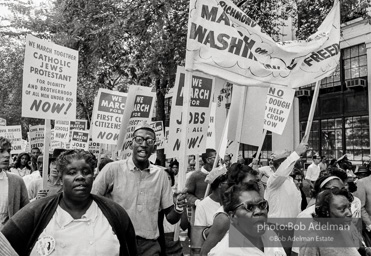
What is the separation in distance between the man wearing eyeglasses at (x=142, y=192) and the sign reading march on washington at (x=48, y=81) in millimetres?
2426

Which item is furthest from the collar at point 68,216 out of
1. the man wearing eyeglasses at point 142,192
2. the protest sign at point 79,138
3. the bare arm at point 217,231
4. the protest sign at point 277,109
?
the protest sign at point 79,138

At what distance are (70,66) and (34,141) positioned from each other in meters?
6.09

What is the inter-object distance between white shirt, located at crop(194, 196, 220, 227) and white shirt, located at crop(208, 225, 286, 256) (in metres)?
1.99

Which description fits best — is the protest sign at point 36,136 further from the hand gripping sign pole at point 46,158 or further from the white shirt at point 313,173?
the white shirt at point 313,173

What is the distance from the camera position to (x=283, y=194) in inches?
238

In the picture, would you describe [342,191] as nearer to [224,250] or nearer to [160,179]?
[224,250]

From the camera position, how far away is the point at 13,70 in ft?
70.7

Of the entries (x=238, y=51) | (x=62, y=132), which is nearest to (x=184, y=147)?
(x=238, y=51)

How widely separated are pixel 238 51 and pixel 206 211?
6.54 ft

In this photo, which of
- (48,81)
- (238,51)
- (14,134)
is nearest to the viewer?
(238,51)

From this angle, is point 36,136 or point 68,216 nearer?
point 68,216

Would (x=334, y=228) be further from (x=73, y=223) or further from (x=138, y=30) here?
(x=138, y=30)

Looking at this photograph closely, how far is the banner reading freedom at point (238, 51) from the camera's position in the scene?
540cm

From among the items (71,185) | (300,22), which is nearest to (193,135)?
(71,185)
